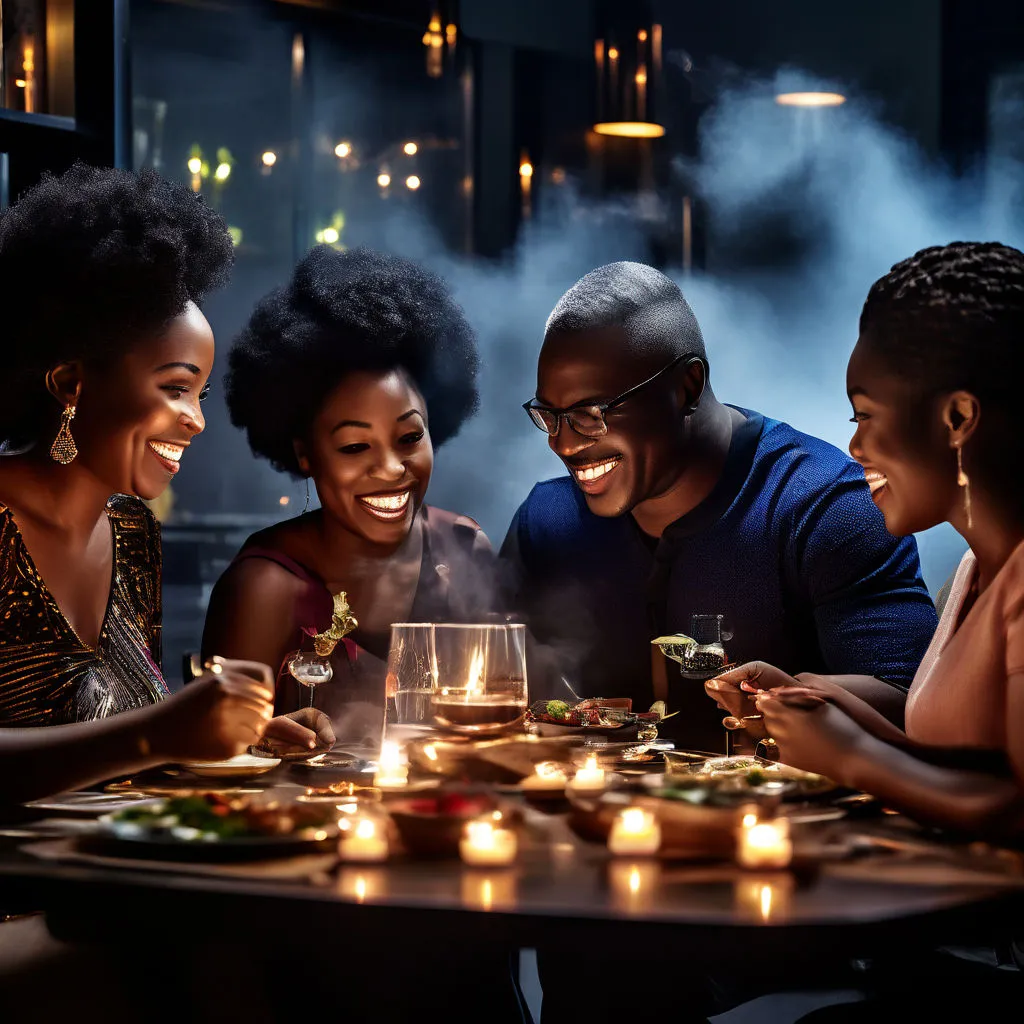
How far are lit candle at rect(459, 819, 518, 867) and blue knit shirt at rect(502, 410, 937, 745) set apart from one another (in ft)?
4.79

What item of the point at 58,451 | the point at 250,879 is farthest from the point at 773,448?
the point at 250,879

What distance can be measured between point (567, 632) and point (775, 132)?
2.96 m

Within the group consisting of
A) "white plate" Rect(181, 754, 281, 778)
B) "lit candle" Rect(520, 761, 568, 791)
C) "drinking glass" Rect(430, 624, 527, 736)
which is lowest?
"white plate" Rect(181, 754, 281, 778)

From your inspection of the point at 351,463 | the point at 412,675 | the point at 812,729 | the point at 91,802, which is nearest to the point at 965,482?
the point at 812,729

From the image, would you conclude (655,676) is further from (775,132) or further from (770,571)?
(775,132)

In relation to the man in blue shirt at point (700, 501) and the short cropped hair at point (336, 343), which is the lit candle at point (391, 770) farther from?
the short cropped hair at point (336, 343)

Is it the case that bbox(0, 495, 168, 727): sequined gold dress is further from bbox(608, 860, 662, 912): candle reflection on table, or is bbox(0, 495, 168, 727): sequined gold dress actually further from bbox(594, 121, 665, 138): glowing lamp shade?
bbox(594, 121, 665, 138): glowing lamp shade

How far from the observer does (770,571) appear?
3.32 m

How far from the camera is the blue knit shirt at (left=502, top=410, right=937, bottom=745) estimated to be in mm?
3166

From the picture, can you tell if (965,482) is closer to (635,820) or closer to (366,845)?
(635,820)

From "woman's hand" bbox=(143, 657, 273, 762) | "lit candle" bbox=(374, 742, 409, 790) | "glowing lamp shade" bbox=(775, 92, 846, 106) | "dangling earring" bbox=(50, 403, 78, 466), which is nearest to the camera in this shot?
"woman's hand" bbox=(143, 657, 273, 762)

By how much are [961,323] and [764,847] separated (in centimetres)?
94

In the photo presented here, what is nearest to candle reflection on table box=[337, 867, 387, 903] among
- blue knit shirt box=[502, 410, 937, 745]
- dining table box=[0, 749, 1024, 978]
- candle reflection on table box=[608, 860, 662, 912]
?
dining table box=[0, 749, 1024, 978]

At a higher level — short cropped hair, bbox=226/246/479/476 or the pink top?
short cropped hair, bbox=226/246/479/476
